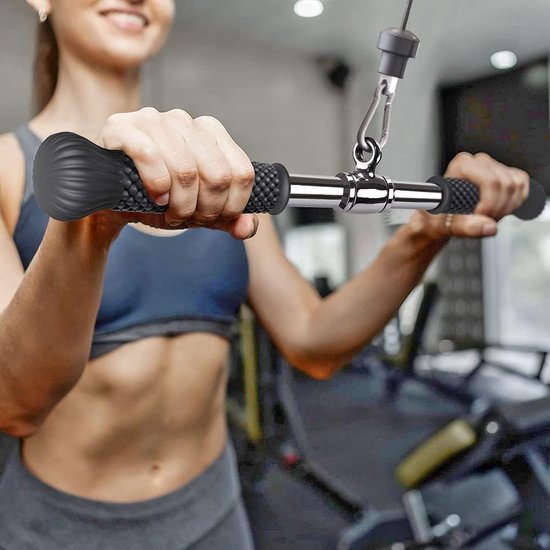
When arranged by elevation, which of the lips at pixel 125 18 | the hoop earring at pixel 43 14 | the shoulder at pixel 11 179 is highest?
the hoop earring at pixel 43 14

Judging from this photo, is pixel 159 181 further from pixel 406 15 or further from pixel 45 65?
pixel 45 65

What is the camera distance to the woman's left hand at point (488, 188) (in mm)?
414

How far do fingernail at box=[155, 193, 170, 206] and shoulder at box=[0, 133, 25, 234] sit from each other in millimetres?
312

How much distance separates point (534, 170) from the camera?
17.1 inches

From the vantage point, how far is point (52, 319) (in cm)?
36

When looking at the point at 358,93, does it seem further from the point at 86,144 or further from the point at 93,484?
the point at 93,484

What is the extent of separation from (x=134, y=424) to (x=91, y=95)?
34cm

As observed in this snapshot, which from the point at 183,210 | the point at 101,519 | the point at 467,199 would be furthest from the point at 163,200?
the point at 101,519

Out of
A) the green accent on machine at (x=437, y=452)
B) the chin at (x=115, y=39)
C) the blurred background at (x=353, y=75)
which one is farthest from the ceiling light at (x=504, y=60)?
the green accent on machine at (x=437, y=452)

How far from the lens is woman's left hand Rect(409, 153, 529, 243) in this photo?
1.36 feet

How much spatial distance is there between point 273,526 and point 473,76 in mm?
1749

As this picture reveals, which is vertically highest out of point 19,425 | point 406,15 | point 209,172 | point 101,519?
point 406,15

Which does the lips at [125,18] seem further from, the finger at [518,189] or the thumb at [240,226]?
the finger at [518,189]

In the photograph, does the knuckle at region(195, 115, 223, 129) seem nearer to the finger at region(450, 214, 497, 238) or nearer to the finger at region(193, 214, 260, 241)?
the finger at region(193, 214, 260, 241)
